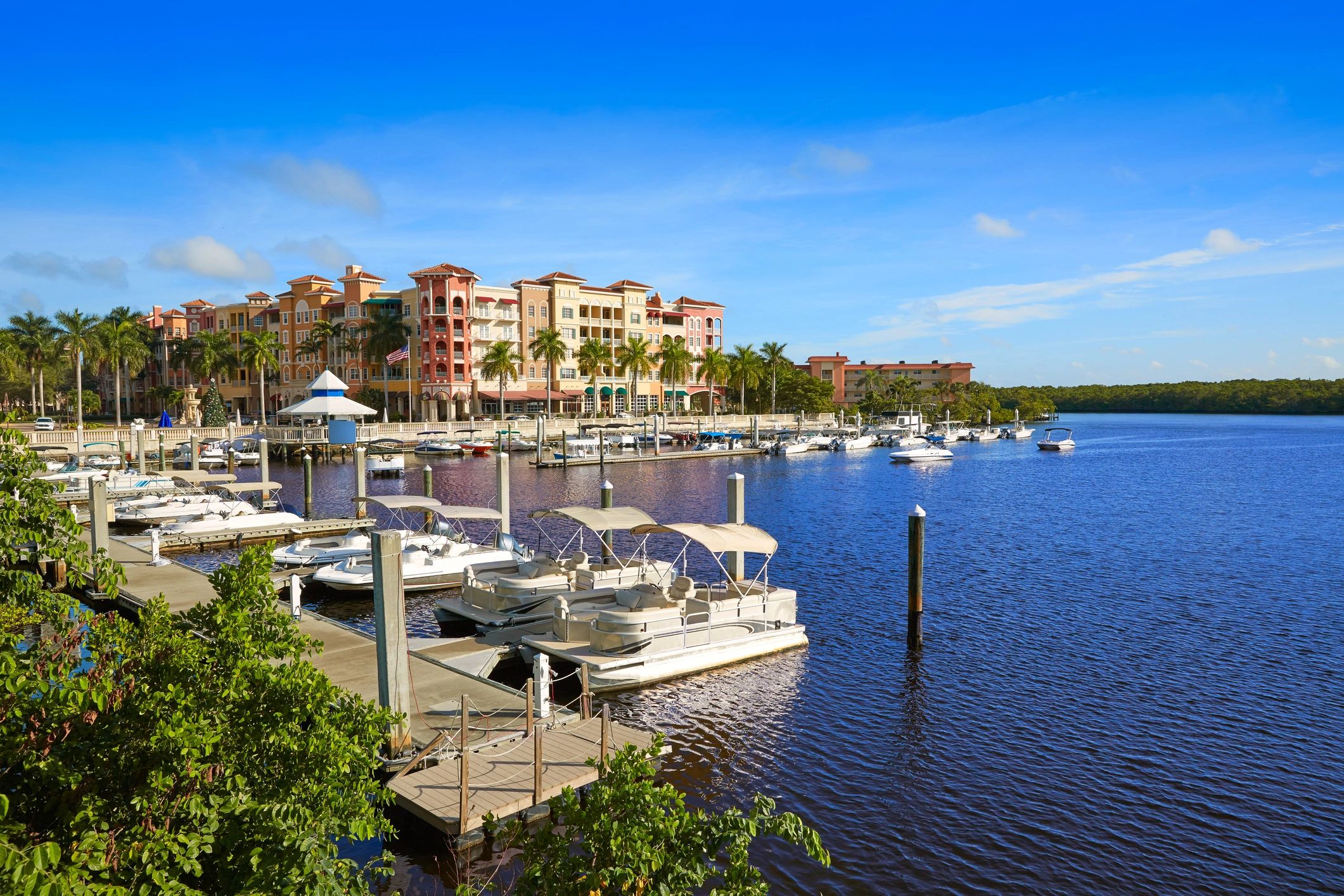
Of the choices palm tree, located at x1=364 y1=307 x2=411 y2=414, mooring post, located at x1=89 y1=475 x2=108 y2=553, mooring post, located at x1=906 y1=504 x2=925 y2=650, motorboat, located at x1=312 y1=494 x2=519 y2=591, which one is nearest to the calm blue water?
mooring post, located at x1=906 y1=504 x2=925 y2=650

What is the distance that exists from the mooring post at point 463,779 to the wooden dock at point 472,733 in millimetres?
32

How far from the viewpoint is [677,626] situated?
21.9 meters

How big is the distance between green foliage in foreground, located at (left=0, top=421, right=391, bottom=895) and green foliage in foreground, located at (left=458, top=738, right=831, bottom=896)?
1347mm

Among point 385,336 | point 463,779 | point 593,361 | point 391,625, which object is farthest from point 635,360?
point 463,779

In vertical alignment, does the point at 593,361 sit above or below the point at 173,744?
above

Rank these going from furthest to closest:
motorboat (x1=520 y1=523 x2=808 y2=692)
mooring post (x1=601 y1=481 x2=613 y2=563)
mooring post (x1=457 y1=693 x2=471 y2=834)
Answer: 1. mooring post (x1=601 y1=481 x2=613 y2=563)
2. motorboat (x1=520 y1=523 x2=808 y2=692)
3. mooring post (x1=457 y1=693 x2=471 y2=834)

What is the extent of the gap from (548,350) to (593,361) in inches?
294

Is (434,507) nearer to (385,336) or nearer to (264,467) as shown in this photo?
(264,467)

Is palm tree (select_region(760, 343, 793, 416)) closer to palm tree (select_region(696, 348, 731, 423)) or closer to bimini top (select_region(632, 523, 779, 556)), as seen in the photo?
palm tree (select_region(696, 348, 731, 423))

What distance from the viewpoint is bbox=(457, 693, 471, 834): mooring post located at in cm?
1268

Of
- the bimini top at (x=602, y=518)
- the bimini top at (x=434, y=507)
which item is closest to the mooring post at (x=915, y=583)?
the bimini top at (x=602, y=518)

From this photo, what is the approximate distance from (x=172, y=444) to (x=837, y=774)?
255 feet

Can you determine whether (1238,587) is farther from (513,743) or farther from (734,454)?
(734,454)

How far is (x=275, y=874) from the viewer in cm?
609
